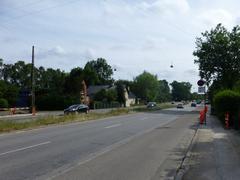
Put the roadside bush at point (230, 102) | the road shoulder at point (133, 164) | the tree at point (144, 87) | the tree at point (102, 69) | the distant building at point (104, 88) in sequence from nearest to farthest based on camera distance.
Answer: the road shoulder at point (133, 164)
the roadside bush at point (230, 102)
the distant building at point (104, 88)
the tree at point (144, 87)
the tree at point (102, 69)

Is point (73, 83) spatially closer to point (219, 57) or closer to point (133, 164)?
point (219, 57)

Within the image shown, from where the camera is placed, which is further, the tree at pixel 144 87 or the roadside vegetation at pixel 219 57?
the tree at pixel 144 87

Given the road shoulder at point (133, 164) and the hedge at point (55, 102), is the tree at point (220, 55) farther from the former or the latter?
A: the road shoulder at point (133, 164)

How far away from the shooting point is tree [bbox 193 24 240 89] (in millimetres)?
78375

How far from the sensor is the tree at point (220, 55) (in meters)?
78.4

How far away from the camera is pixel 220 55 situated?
261ft

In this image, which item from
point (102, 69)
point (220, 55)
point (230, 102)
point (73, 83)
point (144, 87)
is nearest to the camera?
point (230, 102)

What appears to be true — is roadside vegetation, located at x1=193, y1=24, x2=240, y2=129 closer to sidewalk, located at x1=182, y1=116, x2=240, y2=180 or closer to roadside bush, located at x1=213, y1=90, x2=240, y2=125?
roadside bush, located at x1=213, y1=90, x2=240, y2=125

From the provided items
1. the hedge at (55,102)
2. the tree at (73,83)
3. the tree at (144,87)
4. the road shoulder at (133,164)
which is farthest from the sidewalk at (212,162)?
the tree at (144,87)

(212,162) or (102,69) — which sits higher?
(102,69)

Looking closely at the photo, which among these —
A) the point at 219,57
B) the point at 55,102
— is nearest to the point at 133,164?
the point at 219,57

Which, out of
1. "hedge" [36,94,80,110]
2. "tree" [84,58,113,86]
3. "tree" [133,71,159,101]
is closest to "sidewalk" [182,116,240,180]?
"hedge" [36,94,80,110]

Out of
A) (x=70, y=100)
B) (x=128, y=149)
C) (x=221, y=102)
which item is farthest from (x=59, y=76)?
(x=128, y=149)

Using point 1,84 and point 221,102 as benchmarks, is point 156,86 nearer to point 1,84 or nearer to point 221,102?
point 1,84
